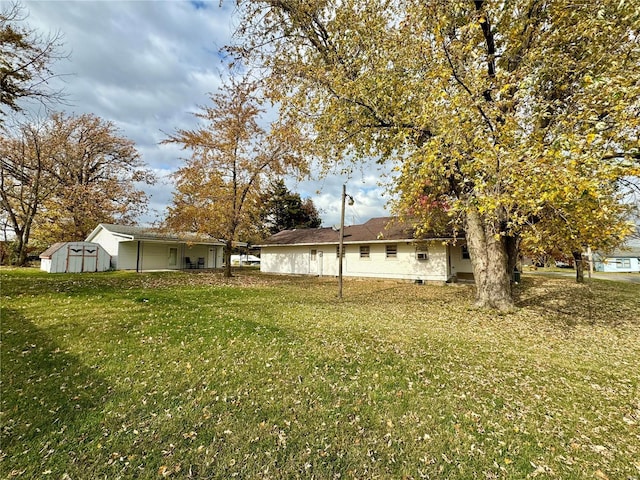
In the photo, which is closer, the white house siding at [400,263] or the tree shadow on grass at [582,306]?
the tree shadow on grass at [582,306]

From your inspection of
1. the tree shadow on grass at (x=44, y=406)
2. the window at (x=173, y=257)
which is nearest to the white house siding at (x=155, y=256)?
the window at (x=173, y=257)

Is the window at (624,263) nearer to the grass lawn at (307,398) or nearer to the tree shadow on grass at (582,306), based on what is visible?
the tree shadow on grass at (582,306)

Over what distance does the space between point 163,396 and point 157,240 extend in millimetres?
19901

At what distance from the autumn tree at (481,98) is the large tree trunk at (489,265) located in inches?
1.3

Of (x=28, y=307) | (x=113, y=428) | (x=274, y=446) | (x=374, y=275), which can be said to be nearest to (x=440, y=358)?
(x=274, y=446)

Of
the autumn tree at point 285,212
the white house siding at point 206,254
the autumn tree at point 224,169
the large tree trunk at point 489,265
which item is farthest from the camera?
the autumn tree at point 285,212

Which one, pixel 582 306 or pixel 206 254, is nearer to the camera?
pixel 582 306

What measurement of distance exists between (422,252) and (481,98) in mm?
12472

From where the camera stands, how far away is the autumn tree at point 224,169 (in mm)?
15508

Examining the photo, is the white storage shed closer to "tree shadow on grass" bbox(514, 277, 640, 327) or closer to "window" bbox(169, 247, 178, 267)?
"window" bbox(169, 247, 178, 267)

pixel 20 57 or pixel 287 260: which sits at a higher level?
pixel 20 57

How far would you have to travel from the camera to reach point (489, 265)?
31.5 ft

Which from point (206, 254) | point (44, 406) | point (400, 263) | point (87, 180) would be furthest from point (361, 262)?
point (87, 180)

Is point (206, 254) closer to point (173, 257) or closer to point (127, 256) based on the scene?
point (173, 257)
